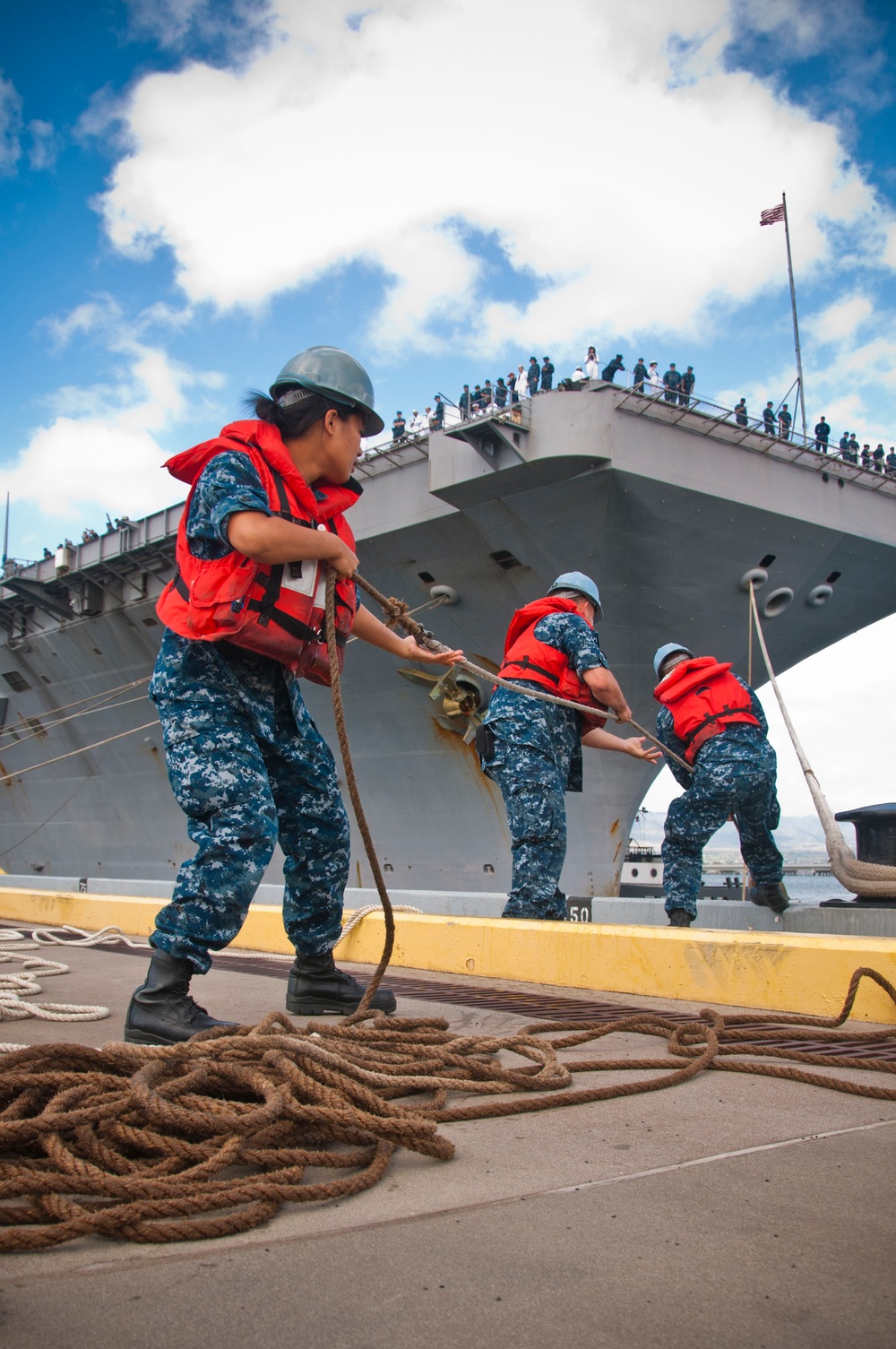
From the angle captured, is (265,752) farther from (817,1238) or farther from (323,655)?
(817,1238)

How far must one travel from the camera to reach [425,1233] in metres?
1.14

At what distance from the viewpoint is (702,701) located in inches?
209

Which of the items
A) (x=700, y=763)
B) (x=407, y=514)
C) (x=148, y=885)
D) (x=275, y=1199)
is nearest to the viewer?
(x=275, y=1199)

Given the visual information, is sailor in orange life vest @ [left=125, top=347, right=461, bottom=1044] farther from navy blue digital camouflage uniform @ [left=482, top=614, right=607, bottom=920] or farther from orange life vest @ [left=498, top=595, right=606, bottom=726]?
orange life vest @ [left=498, top=595, right=606, bottom=726]

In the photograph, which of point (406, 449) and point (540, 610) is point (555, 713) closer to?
point (540, 610)

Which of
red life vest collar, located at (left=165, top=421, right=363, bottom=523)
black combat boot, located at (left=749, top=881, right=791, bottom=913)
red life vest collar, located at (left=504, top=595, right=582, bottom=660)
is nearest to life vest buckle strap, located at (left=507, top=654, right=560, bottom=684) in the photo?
red life vest collar, located at (left=504, top=595, right=582, bottom=660)

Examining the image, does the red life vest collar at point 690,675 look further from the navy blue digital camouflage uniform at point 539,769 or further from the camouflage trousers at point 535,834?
the camouflage trousers at point 535,834

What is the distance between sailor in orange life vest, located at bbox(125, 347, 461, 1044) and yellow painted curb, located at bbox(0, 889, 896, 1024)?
1.04 meters

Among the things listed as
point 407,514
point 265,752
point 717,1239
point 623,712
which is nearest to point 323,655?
point 265,752

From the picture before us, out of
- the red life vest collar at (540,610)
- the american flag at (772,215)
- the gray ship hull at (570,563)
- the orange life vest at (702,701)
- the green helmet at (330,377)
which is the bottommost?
the orange life vest at (702,701)

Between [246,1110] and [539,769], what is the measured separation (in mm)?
2916

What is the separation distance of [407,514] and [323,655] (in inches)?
326

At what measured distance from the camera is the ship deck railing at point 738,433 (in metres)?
9.63

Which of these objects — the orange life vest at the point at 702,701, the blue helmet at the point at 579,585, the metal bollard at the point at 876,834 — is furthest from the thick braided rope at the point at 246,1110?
the metal bollard at the point at 876,834
